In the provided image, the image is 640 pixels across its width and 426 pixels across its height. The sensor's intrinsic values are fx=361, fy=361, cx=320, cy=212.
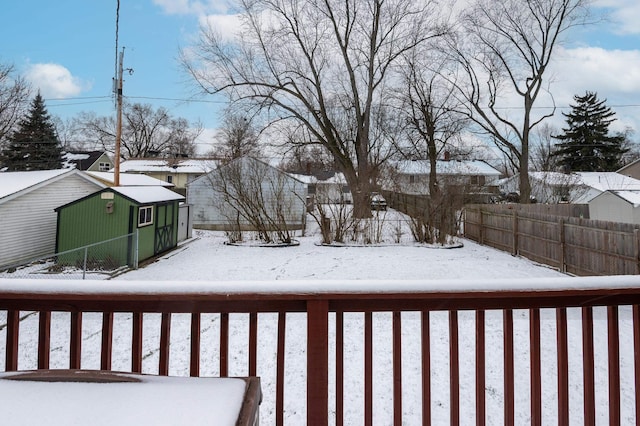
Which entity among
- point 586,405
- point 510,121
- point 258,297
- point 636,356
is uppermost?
point 510,121

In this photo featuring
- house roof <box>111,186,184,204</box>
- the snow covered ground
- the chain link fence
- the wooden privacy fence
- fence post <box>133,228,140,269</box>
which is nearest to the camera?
the snow covered ground

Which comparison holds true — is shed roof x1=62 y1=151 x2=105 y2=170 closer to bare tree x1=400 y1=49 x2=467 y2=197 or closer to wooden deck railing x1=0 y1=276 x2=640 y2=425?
bare tree x1=400 y1=49 x2=467 y2=197

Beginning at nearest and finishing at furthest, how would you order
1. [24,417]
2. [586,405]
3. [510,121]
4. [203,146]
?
[24,417] → [586,405] → [510,121] → [203,146]

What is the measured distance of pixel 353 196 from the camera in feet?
41.0

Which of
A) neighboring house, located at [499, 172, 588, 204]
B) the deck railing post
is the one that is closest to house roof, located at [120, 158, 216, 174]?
neighboring house, located at [499, 172, 588, 204]

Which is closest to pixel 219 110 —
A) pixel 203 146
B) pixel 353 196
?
pixel 353 196

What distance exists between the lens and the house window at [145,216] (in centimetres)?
941

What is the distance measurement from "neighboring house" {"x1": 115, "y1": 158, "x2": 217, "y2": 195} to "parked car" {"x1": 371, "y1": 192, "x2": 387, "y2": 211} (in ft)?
57.5

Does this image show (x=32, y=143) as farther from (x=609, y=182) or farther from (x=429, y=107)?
(x=609, y=182)

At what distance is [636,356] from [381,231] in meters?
10.8

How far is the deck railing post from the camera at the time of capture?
4.24ft

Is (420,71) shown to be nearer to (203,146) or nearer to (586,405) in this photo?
(586,405)

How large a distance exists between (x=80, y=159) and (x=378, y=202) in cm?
2685

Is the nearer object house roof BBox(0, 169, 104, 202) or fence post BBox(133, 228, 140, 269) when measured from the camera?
fence post BBox(133, 228, 140, 269)
